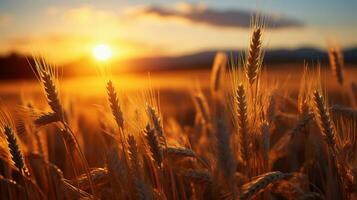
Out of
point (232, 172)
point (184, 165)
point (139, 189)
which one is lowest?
point (184, 165)

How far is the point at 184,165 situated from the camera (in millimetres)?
3150

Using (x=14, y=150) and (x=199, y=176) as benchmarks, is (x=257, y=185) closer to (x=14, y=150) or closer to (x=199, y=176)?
(x=199, y=176)

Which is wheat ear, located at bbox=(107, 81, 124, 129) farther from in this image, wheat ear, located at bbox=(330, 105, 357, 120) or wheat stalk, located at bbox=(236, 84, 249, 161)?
wheat ear, located at bbox=(330, 105, 357, 120)

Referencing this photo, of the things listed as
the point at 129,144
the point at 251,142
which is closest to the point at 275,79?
the point at 251,142

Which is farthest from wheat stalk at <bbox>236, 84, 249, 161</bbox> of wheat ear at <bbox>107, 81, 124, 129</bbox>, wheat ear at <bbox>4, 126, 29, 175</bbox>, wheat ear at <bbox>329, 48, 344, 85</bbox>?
wheat ear at <bbox>329, 48, 344, 85</bbox>

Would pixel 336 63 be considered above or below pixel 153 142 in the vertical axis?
above

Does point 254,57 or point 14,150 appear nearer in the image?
point 14,150

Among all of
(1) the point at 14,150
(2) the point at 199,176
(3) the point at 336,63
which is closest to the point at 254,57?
(2) the point at 199,176

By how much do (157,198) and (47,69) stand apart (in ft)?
2.88

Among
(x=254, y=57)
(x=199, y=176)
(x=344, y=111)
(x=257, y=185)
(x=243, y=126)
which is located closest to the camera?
(x=257, y=185)

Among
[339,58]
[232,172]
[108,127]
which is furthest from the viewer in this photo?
[339,58]

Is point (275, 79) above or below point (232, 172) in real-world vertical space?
above

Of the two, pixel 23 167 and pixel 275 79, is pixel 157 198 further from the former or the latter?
pixel 275 79

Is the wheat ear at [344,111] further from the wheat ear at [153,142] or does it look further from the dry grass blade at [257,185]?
the wheat ear at [153,142]
